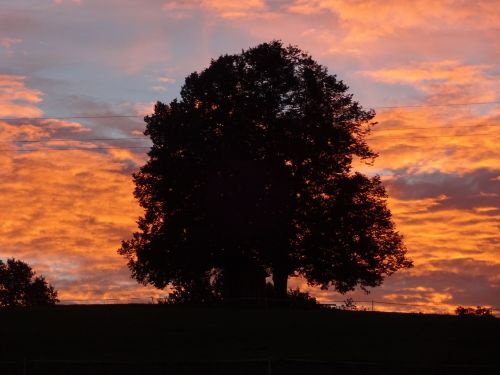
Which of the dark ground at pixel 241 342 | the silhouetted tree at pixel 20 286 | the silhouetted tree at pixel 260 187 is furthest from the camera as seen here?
the silhouetted tree at pixel 20 286

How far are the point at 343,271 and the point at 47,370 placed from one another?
99.5ft

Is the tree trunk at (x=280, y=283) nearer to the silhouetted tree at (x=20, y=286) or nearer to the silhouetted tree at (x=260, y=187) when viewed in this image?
the silhouetted tree at (x=260, y=187)

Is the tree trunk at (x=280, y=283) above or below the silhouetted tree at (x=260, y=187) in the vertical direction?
below

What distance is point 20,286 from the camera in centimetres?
14088

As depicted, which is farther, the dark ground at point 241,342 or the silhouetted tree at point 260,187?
the silhouetted tree at point 260,187

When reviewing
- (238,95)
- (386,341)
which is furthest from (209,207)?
(386,341)

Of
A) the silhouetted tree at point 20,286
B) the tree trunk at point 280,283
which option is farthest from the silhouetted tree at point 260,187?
the silhouetted tree at point 20,286

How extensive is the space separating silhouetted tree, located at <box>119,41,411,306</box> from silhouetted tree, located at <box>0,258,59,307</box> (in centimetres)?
8016

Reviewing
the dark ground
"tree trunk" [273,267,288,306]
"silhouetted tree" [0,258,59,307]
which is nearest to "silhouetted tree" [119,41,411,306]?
"tree trunk" [273,267,288,306]

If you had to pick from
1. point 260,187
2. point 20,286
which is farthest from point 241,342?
point 20,286

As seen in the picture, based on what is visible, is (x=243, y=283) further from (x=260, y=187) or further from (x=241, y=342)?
(x=241, y=342)

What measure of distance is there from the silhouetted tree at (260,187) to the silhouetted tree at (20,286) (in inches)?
3156

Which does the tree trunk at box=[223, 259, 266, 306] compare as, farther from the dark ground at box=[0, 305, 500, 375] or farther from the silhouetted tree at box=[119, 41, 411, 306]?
the dark ground at box=[0, 305, 500, 375]

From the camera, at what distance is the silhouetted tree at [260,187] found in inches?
2312
